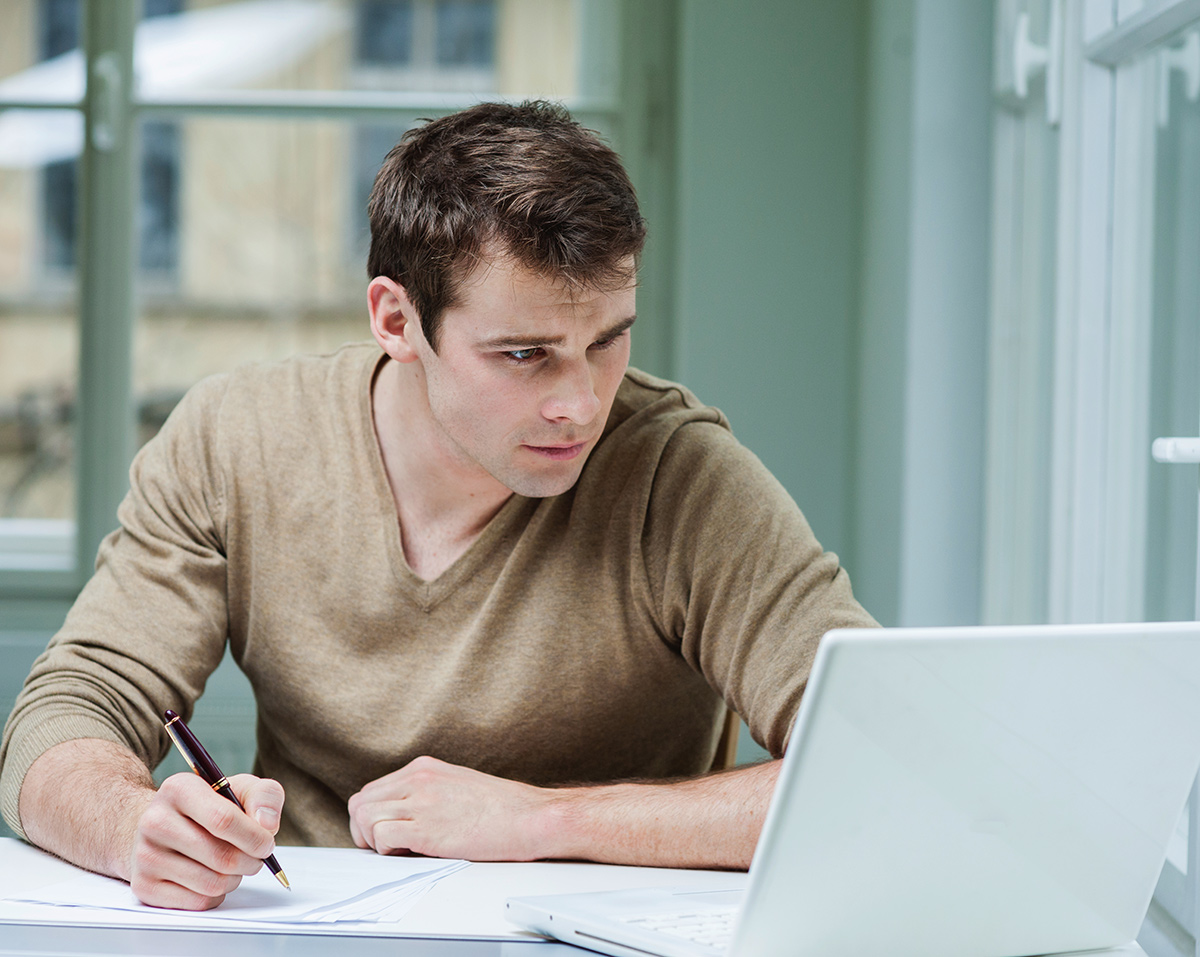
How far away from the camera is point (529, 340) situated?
1.15 meters

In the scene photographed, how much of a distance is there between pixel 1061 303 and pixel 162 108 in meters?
1.89

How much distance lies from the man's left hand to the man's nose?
1.12ft

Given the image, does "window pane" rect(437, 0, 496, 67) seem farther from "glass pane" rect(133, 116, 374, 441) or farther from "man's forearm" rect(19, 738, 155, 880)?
"man's forearm" rect(19, 738, 155, 880)

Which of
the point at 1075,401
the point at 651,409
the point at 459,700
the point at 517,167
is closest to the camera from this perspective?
the point at 517,167

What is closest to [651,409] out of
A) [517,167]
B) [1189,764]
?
[517,167]

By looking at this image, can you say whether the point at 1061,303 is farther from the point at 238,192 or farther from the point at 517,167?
the point at 238,192

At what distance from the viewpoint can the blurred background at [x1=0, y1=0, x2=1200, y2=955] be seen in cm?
159

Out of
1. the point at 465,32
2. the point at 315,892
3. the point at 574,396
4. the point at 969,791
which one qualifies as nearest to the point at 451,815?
the point at 315,892

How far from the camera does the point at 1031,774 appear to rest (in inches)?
26.5

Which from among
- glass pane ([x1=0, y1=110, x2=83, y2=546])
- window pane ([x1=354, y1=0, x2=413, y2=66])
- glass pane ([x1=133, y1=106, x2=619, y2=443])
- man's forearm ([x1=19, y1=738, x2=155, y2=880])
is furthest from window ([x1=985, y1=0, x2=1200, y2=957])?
glass pane ([x1=0, y1=110, x2=83, y2=546])

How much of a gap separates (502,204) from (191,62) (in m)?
1.79

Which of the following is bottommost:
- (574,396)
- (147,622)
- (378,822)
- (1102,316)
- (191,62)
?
(378,822)

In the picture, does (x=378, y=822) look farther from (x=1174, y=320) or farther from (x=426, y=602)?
(x=1174, y=320)

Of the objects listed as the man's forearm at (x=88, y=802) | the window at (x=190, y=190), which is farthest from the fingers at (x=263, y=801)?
the window at (x=190, y=190)
